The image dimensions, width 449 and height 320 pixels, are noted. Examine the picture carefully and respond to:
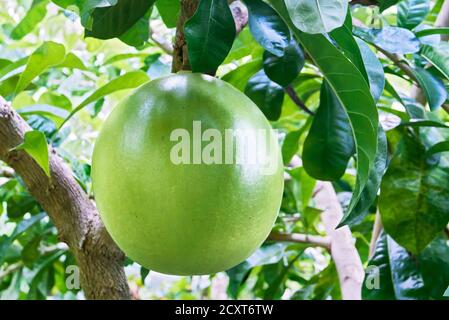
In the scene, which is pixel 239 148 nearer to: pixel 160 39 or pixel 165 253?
pixel 165 253

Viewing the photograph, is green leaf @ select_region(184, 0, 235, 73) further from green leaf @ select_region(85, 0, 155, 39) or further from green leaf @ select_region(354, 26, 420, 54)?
green leaf @ select_region(354, 26, 420, 54)

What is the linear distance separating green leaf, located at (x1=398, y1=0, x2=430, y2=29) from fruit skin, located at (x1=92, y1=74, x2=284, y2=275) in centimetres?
39

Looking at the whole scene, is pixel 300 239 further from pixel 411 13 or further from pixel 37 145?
pixel 37 145

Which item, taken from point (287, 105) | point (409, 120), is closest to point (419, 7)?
point (409, 120)

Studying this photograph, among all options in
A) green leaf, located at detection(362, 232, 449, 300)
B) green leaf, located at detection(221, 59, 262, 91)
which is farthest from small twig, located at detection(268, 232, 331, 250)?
green leaf, located at detection(221, 59, 262, 91)

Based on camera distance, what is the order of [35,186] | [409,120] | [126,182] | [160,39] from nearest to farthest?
[126,182] < [35,186] < [409,120] < [160,39]

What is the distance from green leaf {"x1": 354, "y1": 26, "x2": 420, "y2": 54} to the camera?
0.69 m

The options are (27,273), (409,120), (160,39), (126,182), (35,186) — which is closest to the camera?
(126,182)

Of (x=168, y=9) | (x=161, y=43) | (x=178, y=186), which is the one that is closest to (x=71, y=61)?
(x=168, y=9)

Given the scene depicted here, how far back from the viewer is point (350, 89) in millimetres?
537

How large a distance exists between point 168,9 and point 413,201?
400 millimetres

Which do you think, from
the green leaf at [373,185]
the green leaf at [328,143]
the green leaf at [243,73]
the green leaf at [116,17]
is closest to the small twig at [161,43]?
the green leaf at [243,73]
